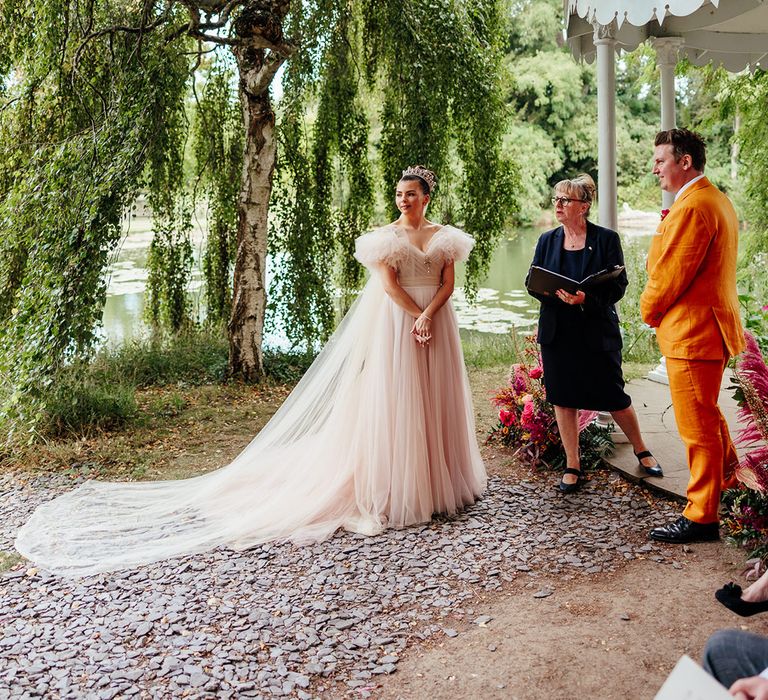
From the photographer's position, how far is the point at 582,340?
171 inches

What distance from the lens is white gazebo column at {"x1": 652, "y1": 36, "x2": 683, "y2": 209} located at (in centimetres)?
598

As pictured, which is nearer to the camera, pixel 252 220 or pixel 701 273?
Result: pixel 701 273

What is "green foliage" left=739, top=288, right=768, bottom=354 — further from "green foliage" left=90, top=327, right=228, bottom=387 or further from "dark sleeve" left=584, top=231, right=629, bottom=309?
"green foliage" left=90, top=327, right=228, bottom=387

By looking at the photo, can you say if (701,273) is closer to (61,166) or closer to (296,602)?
(296,602)

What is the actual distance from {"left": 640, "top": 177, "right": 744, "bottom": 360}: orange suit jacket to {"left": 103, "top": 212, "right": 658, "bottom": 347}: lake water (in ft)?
19.5

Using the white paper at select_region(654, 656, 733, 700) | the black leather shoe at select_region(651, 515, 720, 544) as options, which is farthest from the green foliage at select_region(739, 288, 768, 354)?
the white paper at select_region(654, 656, 733, 700)

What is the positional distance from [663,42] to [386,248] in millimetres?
3253

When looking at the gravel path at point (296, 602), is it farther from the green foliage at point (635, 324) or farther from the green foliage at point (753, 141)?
the green foliage at point (753, 141)

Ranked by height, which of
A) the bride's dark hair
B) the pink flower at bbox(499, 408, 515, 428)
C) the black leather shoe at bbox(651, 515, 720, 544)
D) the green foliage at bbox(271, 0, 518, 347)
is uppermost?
the green foliage at bbox(271, 0, 518, 347)

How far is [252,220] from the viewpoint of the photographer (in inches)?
292

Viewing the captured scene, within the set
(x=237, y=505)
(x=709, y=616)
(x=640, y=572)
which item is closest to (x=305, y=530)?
(x=237, y=505)

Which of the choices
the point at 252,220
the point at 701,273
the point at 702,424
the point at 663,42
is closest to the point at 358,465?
the point at 702,424

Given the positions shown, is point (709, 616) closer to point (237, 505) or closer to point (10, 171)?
point (237, 505)

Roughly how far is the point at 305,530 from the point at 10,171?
4.27 m
